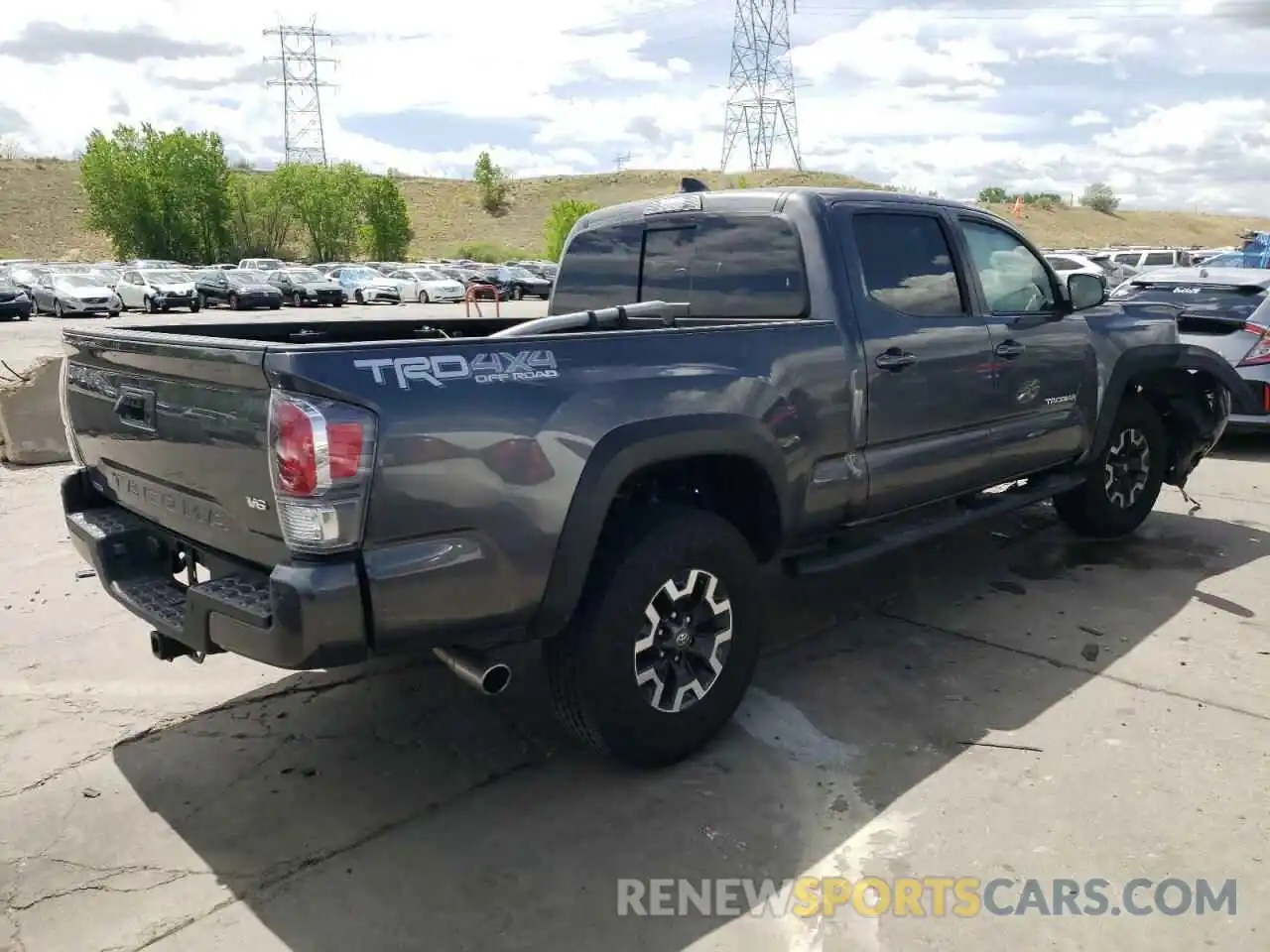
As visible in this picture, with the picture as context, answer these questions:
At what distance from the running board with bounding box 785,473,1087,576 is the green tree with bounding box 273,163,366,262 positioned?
7371cm

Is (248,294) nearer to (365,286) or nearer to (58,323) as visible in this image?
(365,286)

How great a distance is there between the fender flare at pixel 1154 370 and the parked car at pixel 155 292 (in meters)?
33.1

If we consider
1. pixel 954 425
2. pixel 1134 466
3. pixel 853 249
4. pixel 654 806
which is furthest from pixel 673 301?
pixel 1134 466

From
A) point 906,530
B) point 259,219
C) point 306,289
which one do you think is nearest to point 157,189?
point 259,219

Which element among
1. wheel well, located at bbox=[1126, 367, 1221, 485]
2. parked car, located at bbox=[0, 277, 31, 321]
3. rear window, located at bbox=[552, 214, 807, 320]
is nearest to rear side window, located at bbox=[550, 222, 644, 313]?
rear window, located at bbox=[552, 214, 807, 320]

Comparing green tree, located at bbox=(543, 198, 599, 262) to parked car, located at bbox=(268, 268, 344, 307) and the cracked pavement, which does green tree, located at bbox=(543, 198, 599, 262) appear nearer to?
parked car, located at bbox=(268, 268, 344, 307)

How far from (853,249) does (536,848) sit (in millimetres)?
2631

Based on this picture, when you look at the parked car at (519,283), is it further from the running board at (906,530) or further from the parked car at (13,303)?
the running board at (906,530)

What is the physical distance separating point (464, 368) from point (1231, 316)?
28.3 ft

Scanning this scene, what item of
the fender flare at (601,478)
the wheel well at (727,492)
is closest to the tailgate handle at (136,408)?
the fender flare at (601,478)

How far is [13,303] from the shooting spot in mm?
28953

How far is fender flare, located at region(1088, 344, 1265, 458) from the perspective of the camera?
5.66 meters

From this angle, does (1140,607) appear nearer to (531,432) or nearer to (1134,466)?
(1134,466)

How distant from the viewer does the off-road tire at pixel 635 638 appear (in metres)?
3.19
